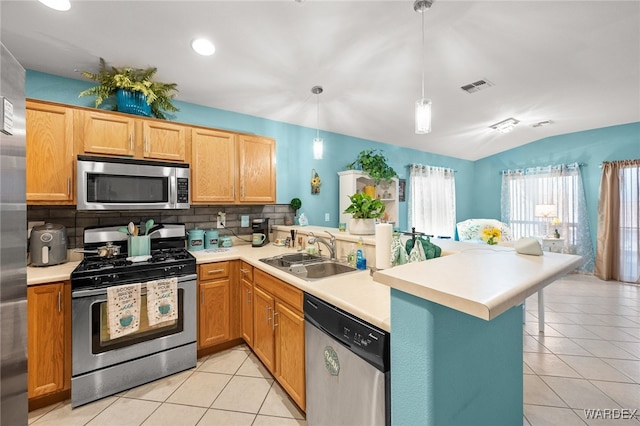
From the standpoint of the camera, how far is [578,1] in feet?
5.90

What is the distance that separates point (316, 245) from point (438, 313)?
Answer: 170 centimetres

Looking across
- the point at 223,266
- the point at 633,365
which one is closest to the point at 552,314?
the point at 633,365

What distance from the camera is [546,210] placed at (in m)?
4.88

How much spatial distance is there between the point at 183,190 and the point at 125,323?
1143 mm

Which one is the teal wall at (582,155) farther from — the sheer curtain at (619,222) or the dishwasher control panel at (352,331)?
the dishwasher control panel at (352,331)

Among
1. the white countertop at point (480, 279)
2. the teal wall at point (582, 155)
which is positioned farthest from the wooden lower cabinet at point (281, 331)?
the teal wall at point (582, 155)

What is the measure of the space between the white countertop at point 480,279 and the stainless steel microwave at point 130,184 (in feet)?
6.97

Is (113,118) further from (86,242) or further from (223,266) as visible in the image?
(223,266)

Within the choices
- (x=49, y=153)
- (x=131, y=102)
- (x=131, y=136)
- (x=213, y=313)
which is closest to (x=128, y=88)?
(x=131, y=102)

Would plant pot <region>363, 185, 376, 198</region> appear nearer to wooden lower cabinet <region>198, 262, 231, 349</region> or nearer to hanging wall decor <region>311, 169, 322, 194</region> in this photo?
hanging wall decor <region>311, 169, 322, 194</region>

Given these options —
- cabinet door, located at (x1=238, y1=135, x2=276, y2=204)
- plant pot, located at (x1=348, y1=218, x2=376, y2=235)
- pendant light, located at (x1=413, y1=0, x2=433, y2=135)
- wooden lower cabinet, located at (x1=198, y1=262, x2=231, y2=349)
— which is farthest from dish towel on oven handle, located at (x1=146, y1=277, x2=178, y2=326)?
pendant light, located at (x1=413, y1=0, x2=433, y2=135)

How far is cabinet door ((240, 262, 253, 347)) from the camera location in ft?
7.44

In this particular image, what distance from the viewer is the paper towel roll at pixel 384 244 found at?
5.28 feet

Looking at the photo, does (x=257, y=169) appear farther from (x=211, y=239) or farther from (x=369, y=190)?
(x=369, y=190)
